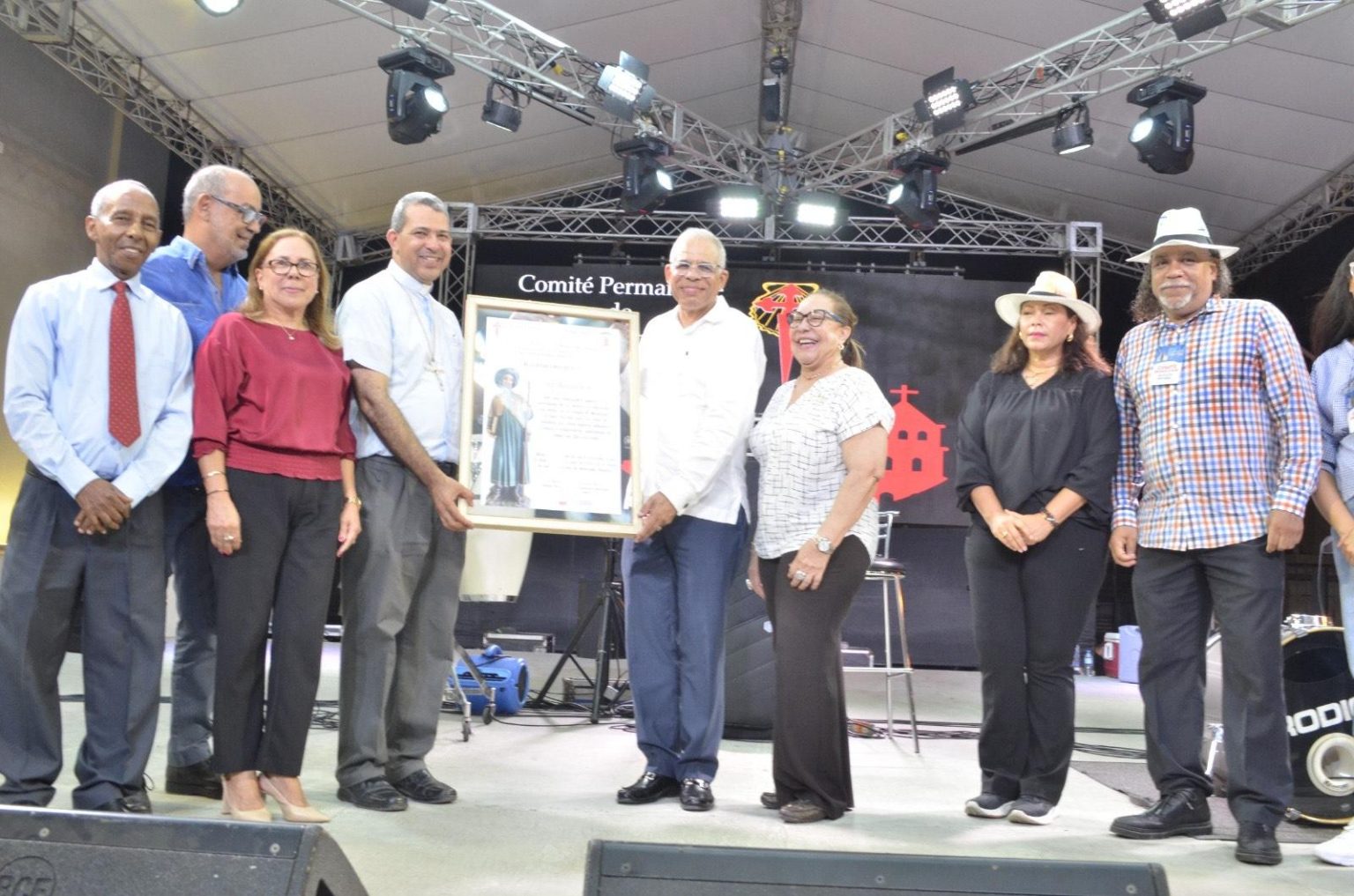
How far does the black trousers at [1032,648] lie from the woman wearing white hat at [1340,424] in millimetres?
562

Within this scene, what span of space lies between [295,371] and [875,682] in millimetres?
5677

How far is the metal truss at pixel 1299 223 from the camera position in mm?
8844

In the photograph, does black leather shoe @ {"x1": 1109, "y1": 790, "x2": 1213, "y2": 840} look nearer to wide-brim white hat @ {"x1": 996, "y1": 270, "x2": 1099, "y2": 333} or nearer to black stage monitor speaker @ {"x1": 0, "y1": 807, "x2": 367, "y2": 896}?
wide-brim white hat @ {"x1": 996, "y1": 270, "x2": 1099, "y2": 333}

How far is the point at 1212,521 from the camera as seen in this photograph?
290 cm

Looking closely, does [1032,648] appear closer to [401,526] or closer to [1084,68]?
[401,526]

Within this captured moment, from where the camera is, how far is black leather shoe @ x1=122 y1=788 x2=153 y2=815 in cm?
264

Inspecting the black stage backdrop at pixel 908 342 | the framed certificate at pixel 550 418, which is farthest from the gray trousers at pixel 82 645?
the black stage backdrop at pixel 908 342

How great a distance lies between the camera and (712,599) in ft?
10.5

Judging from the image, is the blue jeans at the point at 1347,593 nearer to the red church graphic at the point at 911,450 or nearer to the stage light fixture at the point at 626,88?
the stage light fixture at the point at 626,88

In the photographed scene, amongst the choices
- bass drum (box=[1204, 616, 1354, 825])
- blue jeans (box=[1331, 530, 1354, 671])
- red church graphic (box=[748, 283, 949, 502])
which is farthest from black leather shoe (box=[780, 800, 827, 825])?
red church graphic (box=[748, 283, 949, 502])

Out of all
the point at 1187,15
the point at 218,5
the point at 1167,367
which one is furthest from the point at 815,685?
the point at 218,5

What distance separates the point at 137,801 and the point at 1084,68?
727cm

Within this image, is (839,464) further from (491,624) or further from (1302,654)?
(491,624)

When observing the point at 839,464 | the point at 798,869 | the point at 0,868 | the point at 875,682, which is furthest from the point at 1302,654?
the point at 875,682
